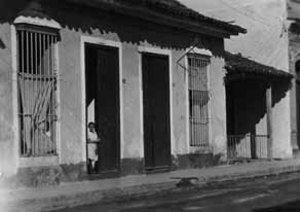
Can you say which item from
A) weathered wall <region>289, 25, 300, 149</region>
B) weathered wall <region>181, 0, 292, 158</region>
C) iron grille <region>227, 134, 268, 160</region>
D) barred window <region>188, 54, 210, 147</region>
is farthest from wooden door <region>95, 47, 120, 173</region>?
weathered wall <region>289, 25, 300, 149</region>

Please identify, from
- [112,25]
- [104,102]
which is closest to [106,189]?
[104,102]

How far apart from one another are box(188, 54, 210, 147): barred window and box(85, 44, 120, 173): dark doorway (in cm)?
401

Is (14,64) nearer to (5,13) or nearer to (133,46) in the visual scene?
(5,13)

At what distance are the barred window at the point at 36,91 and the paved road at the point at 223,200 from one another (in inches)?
124

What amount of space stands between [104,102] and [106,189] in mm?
3780

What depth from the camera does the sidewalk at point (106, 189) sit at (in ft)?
44.1

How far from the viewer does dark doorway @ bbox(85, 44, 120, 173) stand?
60.8 ft

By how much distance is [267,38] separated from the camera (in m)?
29.3

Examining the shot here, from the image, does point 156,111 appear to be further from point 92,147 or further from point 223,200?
point 223,200

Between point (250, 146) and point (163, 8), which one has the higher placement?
point (163, 8)

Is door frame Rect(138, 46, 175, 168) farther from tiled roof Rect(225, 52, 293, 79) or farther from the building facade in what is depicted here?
tiled roof Rect(225, 52, 293, 79)

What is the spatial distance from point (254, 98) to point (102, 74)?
11.8m

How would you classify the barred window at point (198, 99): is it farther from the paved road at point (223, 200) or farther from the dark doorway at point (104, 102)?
the paved road at point (223, 200)

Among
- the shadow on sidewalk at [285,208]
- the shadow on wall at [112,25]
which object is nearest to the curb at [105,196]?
the shadow on sidewalk at [285,208]
